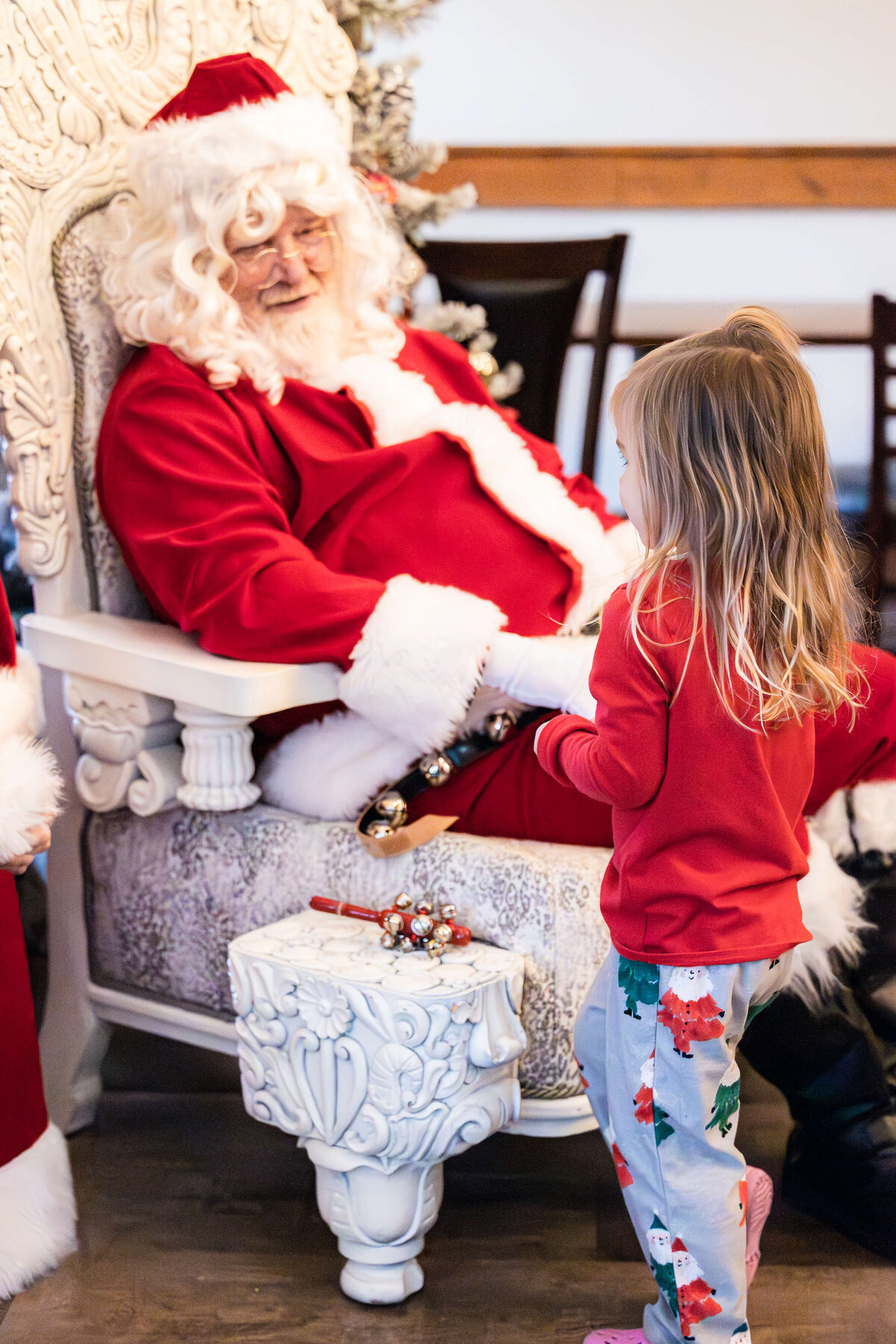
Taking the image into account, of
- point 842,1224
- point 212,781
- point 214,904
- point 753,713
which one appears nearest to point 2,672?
point 212,781

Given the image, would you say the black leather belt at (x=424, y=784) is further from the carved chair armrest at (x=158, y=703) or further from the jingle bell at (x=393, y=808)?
the carved chair armrest at (x=158, y=703)

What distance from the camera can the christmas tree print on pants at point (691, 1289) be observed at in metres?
1.16

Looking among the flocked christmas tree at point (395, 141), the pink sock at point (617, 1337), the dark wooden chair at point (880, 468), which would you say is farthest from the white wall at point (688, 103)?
the pink sock at point (617, 1337)

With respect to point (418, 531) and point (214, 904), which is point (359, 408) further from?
point (214, 904)

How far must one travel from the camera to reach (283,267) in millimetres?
1711

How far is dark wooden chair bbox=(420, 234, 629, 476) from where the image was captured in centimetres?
305

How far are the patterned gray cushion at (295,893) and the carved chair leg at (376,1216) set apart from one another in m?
0.17

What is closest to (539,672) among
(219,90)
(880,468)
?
(219,90)

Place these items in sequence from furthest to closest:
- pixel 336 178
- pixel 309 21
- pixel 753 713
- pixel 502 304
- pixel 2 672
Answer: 1. pixel 502 304
2. pixel 309 21
3. pixel 336 178
4. pixel 2 672
5. pixel 753 713

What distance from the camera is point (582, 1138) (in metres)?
1.75

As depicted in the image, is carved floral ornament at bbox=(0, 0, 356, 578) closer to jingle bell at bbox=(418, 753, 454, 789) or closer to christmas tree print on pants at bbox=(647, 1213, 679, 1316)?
jingle bell at bbox=(418, 753, 454, 789)

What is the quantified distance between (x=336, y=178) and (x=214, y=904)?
3.28ft

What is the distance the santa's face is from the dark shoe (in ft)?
4.18

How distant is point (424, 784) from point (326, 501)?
0.42 metres
